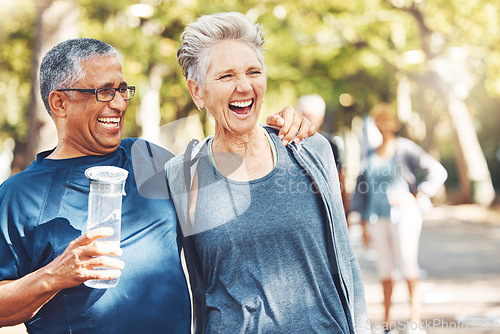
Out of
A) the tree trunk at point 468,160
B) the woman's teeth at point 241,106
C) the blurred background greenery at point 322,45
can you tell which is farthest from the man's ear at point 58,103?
the tree trunk at point 468,160

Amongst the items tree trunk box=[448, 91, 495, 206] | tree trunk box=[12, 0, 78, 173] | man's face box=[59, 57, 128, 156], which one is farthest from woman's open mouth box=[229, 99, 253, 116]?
tree trunk box=[448, 91, 495, 206]

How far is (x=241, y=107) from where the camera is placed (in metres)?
2.65

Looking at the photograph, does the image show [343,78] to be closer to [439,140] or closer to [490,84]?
[490,84]

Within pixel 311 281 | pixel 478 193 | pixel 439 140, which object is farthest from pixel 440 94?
pixel 439 140

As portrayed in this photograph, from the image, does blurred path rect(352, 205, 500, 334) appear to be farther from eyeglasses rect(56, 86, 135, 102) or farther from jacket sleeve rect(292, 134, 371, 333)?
eyeglasses rect(56, 86, 135, 102)

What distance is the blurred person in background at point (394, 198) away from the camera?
629cm

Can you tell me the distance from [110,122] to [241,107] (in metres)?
0.55

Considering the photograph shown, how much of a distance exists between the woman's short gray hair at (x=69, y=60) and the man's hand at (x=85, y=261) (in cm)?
77

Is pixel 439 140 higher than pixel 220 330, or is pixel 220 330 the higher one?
pixel 439 140

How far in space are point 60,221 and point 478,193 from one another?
1910 cm

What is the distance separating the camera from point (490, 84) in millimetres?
18422

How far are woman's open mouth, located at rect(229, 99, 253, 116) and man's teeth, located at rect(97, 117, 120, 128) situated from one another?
484 mm

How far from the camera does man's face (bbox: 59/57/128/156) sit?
8.67 ft

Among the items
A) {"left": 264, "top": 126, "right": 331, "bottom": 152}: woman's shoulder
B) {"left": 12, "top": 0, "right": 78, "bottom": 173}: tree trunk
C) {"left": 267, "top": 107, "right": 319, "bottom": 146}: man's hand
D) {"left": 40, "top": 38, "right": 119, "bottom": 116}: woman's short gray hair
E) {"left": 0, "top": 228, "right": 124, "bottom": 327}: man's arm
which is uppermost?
{"left": 12, "top": 0, "right": 78, "bottom": 173}: tree trunk
